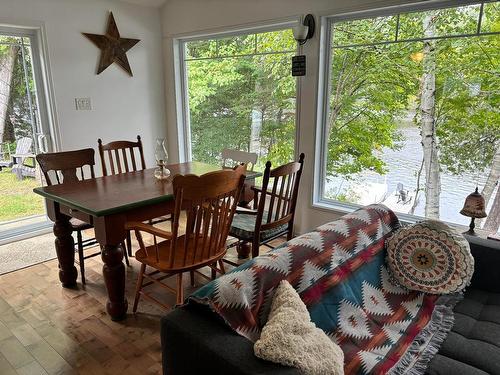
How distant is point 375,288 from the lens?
177cm

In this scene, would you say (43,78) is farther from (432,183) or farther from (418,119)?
(432,183)

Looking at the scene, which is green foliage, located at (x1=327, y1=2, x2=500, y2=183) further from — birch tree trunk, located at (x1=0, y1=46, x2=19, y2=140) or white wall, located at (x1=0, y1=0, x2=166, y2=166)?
birch tree trunk, located at (x1=0, y1=46, x2=19, y2=140)

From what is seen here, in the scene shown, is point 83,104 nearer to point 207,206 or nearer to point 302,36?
point 302,36

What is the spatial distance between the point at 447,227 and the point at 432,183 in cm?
111

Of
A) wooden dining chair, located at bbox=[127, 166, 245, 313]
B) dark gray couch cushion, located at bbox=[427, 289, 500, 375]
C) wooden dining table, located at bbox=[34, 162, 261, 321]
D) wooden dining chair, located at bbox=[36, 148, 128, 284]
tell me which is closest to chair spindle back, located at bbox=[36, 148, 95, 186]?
wooden dining chair, located at bbox=[36, 148, 128, 284]

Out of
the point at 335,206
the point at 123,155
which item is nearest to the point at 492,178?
the point at 335,206

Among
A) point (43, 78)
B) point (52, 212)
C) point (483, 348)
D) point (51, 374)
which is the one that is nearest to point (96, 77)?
point (43, 78)

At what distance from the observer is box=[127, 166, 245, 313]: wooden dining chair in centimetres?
185

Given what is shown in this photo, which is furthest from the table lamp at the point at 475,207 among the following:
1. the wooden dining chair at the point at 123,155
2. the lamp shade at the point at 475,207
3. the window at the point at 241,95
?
the wooden dining chair at the point at 123,155

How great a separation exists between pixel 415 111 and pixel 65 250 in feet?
8.95

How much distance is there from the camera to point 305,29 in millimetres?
3066

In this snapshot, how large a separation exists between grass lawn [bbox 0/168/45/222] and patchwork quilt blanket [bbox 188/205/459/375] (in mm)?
3066

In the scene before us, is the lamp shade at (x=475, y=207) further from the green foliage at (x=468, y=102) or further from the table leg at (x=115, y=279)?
the table leg at (x=115, y=279)

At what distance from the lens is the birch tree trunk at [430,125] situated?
2.69m
